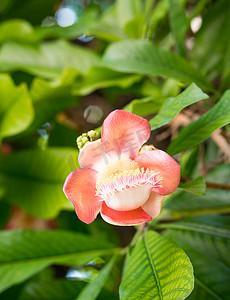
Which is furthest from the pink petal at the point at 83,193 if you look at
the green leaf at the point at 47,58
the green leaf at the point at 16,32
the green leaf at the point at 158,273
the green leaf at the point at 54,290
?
the green leaf at the point at 16,32

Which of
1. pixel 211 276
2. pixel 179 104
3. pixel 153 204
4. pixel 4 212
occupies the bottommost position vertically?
pixel 4 212

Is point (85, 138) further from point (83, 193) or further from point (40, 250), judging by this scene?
point (40, 250)

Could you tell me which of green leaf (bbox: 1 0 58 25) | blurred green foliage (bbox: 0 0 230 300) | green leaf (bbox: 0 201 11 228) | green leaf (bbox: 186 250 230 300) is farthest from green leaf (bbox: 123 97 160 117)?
green leaf (bbox: 1 0 58 25)

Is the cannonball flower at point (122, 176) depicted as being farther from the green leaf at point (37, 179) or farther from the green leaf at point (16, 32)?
the green leaf at point (16, 32)

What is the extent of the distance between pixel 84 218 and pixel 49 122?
0.68 meters

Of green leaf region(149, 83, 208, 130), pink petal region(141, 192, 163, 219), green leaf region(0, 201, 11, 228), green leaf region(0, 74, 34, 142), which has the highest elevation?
green leaf region(149, 83, 208, 130)

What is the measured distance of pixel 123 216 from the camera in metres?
0.48

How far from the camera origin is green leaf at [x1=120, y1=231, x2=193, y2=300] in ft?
1.49

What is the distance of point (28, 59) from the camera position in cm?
109

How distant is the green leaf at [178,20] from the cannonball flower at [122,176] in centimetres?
42

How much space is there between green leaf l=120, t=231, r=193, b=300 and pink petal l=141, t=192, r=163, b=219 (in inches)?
2.7

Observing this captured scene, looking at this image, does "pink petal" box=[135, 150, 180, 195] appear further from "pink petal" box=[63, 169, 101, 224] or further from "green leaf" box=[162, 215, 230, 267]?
"green leaf" box=[162, 215, 230, 267]

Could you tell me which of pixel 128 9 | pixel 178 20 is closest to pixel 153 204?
pixel 178 20

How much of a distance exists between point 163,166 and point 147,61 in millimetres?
350
